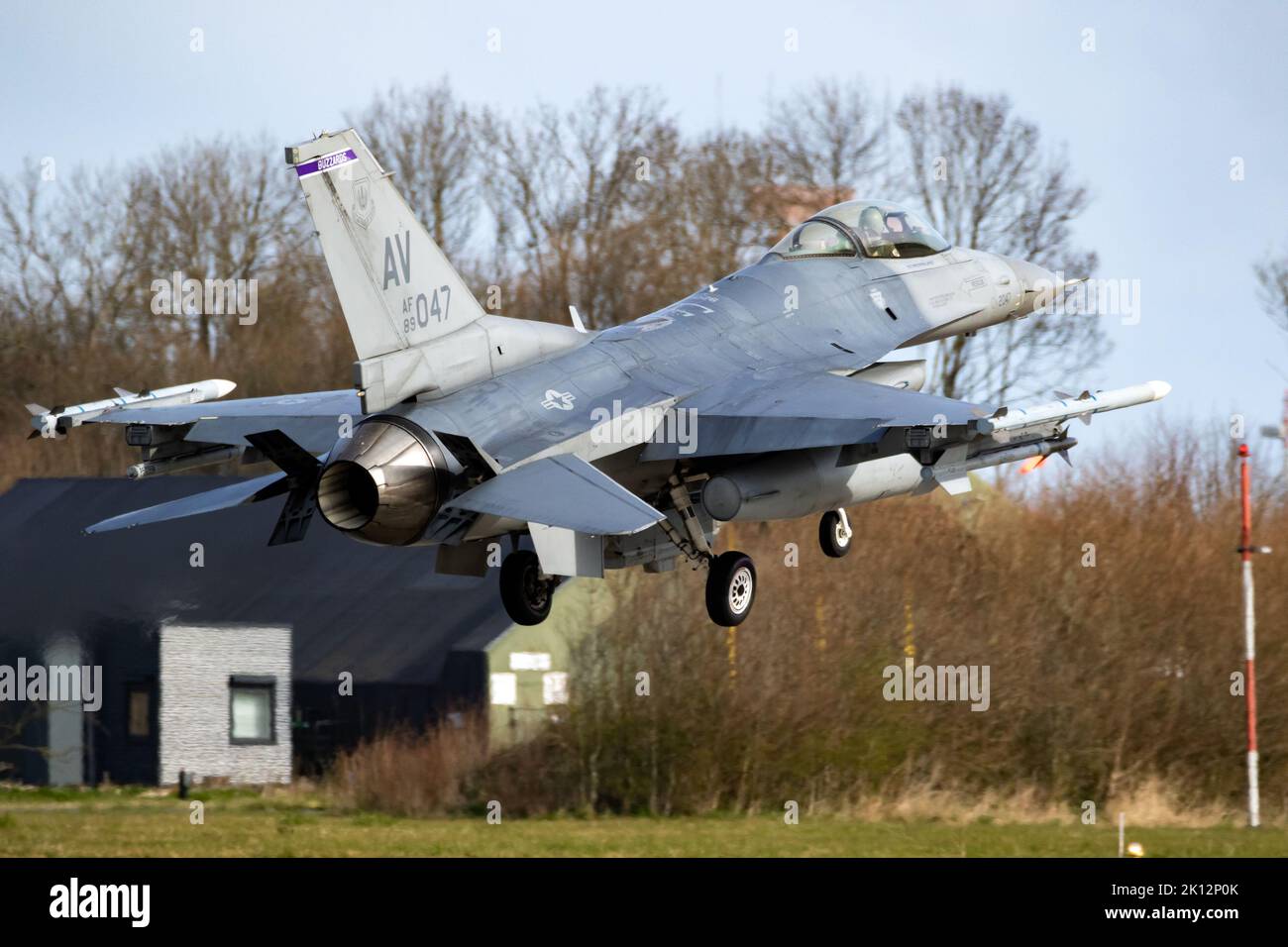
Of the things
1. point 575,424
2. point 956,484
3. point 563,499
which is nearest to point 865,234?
point 956,484

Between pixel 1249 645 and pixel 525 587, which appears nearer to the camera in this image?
pixel 525 587

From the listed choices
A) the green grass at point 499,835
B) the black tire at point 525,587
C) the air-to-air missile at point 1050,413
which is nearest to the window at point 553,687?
the green grass at point 499,835

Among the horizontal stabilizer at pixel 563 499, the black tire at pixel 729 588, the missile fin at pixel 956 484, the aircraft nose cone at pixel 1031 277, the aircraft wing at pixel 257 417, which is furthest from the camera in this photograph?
the aircraft nose cone at pixel 1031 277

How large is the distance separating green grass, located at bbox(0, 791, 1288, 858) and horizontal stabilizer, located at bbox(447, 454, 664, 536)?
1280 centimetres

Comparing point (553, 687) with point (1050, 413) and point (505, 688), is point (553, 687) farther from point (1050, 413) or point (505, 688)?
point (1050, 413)

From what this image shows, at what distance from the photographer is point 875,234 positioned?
1925cm

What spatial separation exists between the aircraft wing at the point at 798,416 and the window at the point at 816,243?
2.45 m

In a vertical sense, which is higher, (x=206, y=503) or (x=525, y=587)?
(x=206, y=503)

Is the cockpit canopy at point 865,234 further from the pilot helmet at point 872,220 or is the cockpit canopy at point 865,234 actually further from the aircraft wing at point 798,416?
the aircraft wing at point 798,416

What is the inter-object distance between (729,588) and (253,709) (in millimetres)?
18828

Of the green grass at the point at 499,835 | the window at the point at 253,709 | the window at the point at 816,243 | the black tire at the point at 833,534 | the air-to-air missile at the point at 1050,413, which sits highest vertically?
the window at the point at 816,243

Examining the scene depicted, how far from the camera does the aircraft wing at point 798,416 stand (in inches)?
622

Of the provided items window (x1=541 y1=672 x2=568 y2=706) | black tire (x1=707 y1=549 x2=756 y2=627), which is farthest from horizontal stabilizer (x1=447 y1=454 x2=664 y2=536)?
window (x1=541 y1=672 x2=568 y2=706)
